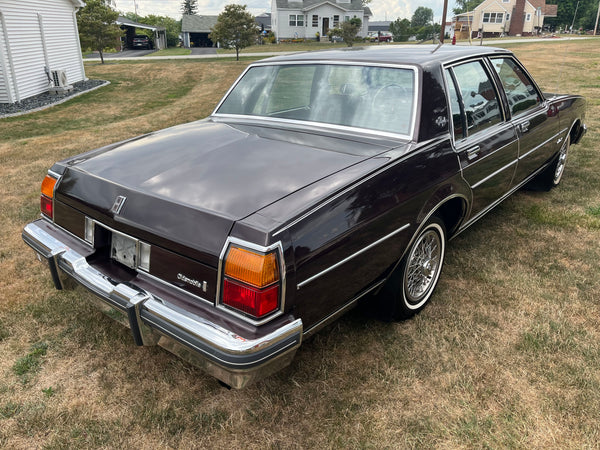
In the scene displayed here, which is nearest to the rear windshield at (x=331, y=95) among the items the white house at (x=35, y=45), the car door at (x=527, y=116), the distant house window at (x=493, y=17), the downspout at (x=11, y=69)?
the car door at (x=527, y=116)

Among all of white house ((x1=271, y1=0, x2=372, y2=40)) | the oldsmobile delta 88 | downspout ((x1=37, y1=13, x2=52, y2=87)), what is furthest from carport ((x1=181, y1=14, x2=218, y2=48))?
the oldsmobile delta 88

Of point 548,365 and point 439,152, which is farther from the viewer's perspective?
point 439,152

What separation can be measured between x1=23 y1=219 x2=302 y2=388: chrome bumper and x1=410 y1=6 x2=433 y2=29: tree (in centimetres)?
8105

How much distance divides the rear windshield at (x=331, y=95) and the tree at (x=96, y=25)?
2585 centimetres

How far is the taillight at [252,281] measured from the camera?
1.86m

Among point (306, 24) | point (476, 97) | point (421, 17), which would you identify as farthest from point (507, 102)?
point (421, 17)

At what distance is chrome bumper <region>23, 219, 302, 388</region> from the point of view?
1.88m

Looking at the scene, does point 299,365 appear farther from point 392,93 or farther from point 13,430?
point 392,93

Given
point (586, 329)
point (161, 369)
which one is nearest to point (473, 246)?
point (586, 329)

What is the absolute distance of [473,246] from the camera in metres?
4.09

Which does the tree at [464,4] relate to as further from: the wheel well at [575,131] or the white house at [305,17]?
the wheel well at [575,131]

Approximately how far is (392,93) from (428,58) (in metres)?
0.40

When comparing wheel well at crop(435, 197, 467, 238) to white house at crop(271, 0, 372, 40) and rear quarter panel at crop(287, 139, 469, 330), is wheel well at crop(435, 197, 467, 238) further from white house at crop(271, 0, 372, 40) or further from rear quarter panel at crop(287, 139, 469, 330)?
white house at crop(271, 0, 372, 40)

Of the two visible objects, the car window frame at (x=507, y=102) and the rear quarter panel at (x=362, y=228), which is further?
the car window frame at (x=507, y=102)
